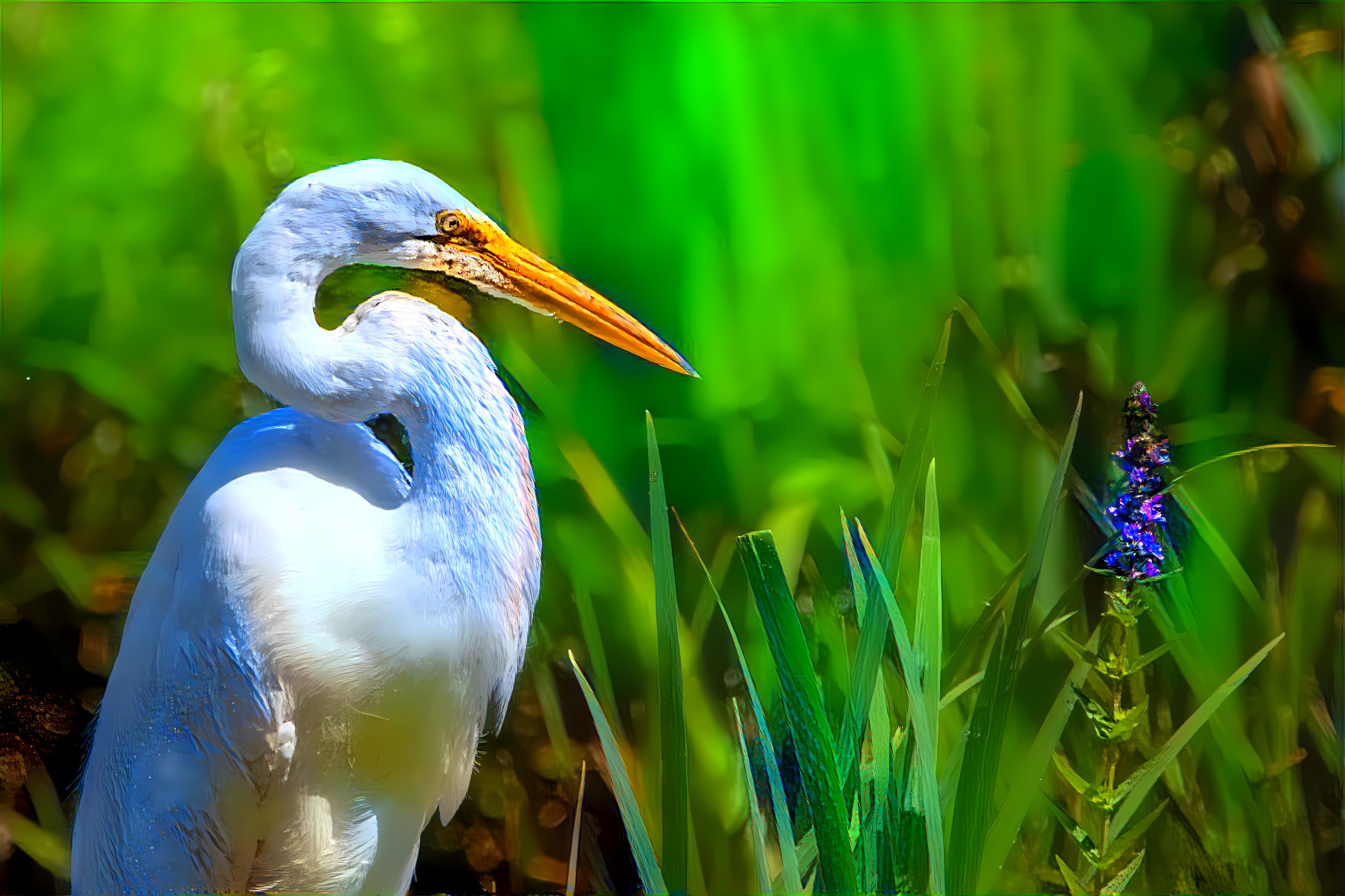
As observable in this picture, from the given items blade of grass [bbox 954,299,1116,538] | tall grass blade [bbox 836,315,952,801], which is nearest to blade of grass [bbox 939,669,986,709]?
tall grass blade [bbox 836,315,952,801]

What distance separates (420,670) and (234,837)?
28cm

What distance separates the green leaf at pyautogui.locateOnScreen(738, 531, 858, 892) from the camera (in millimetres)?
1107

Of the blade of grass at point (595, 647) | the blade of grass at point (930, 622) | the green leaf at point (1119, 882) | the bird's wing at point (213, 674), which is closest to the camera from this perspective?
the bird's wing at point (213, 674)

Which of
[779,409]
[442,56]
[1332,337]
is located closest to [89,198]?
[442,56]

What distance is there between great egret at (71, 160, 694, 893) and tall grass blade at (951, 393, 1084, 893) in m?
0.51

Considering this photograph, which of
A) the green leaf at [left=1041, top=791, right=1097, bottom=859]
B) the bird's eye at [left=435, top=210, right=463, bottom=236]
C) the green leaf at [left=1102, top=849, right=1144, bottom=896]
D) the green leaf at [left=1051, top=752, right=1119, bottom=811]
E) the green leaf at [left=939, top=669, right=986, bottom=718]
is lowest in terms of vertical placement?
the green leaf at [left=1102, top=849, right=1144, bottom=896]

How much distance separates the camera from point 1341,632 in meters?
1.49

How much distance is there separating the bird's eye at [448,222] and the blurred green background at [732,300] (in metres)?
0.26

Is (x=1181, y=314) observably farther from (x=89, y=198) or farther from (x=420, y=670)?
(x=89, y=198)

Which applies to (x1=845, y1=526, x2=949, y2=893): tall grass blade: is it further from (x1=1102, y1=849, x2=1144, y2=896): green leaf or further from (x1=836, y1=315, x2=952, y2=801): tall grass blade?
(x1=1102, y1=849, x2=1144, y2=896): green leaf

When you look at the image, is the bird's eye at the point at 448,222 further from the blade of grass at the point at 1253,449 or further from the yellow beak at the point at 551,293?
the blade of grass at the point at 1253,449

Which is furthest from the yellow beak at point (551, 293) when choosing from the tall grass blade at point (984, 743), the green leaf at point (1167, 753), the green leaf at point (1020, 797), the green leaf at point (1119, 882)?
the green leaf at point (1119, 882)

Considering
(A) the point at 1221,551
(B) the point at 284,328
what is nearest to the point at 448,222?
(B) the point at 284,328

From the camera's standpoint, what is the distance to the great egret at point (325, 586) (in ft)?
3.51
